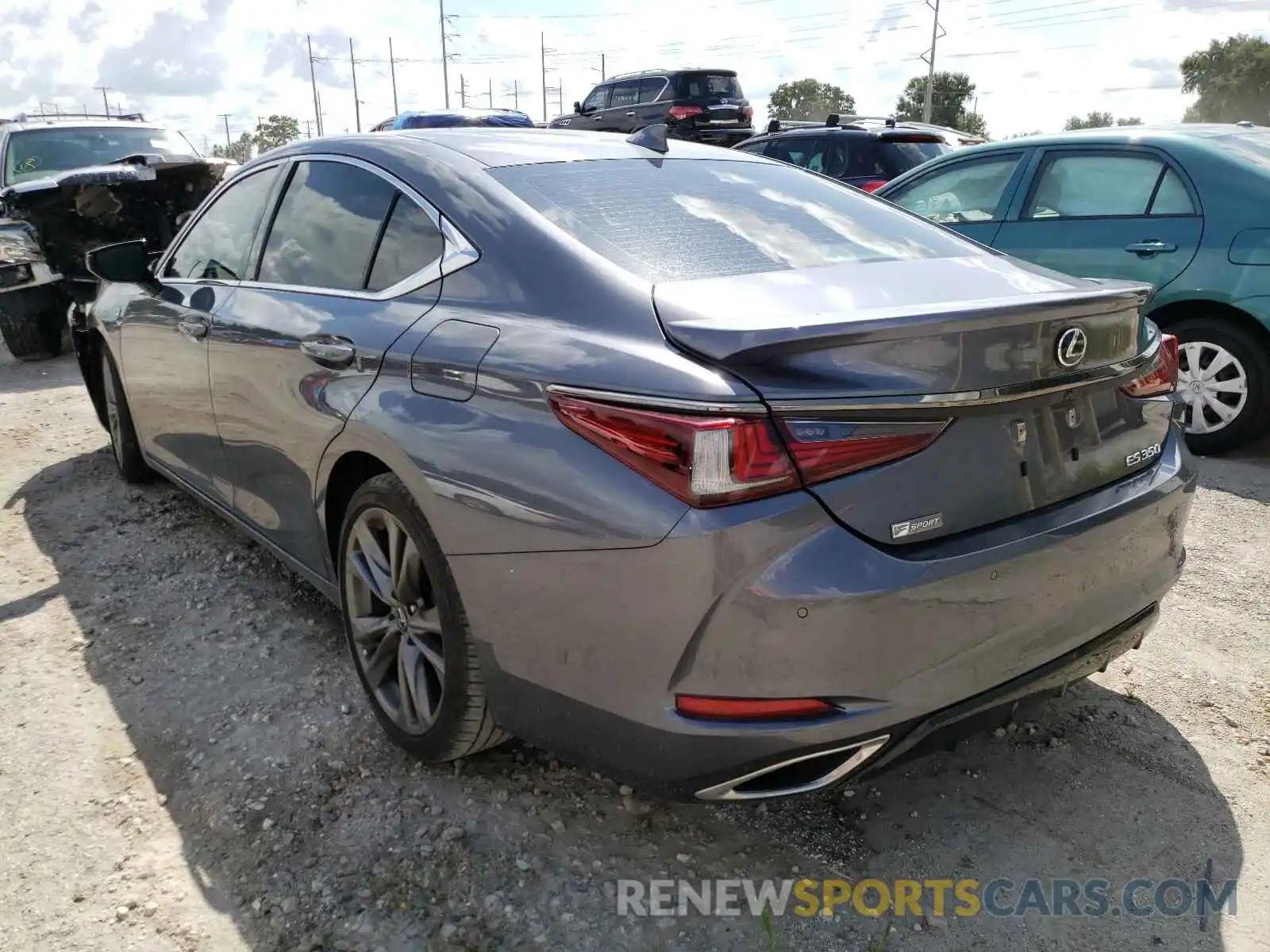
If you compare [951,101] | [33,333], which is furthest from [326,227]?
[951,101]

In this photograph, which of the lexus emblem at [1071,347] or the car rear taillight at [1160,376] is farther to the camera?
the car rear taillight at [1160,376]

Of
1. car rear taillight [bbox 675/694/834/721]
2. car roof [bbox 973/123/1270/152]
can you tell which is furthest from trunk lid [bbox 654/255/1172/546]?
car roof [bbox 973/123/1270/152]

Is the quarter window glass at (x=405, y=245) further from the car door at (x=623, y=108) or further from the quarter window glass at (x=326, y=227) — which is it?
the car door at (x=623, y=108)

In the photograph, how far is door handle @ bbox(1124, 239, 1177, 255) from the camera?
4.93 m

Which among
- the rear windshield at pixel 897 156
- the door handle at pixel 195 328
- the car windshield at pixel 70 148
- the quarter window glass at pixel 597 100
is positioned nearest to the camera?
the door handle at pixel 195 328

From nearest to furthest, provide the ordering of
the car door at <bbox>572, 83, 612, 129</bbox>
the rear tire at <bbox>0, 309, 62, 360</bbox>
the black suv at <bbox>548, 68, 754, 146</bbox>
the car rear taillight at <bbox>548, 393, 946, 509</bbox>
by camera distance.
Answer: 1. the car rear taillight at <bbox>548, 393, 946, 509</bbox>
2. the rear tire at <bbox>0, 309, 62, 360</bbox>
3. the black suv at <bbox>548, 68, 754, 146</bbox>
4. the car door at <bbox>572, 83, 612, 129</bbox>

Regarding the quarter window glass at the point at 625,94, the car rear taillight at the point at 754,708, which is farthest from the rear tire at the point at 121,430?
the quarter window glass at the point at 625,94

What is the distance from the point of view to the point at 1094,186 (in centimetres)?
533

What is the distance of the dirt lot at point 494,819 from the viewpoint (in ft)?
6.71

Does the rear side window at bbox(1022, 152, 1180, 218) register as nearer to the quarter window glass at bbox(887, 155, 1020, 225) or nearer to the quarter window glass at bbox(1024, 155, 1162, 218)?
the quarter window glass at bbox(1024, 155, 1162, 218)

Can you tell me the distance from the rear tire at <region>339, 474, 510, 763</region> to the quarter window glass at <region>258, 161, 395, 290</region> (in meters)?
0.71

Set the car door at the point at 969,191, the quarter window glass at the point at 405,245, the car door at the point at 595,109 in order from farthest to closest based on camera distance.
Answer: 1. the car door at the point at 595,109
2. the car door at the point at 969,191
3. the quarter window glass at the point at 405,245

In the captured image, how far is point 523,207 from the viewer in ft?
7.67

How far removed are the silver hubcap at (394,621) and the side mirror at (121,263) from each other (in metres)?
2.07
